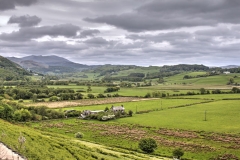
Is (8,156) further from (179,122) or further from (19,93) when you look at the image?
(19,93)

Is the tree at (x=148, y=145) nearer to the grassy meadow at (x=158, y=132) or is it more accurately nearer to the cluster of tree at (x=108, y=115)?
the grassy meadow at (x=158, y=132)

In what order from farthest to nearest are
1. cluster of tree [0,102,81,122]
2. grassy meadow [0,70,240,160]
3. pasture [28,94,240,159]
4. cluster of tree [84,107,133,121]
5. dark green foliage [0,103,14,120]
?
cluster of tree [84,107,133,121]
cluster of tree [0,102,81,122]
dark green foliage [0,103,14,120]
pasture [28,94,240,159]
grassy meadow [0,70,240,160]

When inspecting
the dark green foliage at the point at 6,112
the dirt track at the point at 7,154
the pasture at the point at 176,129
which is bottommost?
the pasture at the point at 176,129

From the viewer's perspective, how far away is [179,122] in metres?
96.9

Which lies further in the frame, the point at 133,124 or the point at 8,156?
the point at 133,124

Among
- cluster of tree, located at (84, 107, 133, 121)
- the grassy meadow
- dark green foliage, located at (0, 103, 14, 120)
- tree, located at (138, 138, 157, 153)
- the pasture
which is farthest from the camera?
cluster of tree, located at (84, 107, 133, 121)

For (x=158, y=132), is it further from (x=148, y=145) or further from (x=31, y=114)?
(x=31, y=114)

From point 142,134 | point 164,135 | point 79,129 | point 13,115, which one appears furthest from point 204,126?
point 13,115

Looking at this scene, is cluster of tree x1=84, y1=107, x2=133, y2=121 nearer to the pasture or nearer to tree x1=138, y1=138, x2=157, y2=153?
the pasture

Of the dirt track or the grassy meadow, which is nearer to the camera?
the dirt track

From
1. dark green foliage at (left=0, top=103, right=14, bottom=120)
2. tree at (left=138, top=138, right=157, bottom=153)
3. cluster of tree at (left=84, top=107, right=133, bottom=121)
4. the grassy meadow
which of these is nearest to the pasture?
the grassy meadow

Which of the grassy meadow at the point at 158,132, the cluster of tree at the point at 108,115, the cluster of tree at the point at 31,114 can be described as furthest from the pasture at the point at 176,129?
the cluster of tree at the point at 31,114

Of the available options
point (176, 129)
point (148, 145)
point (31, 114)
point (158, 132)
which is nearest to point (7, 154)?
point (148, 145)

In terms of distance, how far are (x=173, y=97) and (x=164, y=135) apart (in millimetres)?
90687
